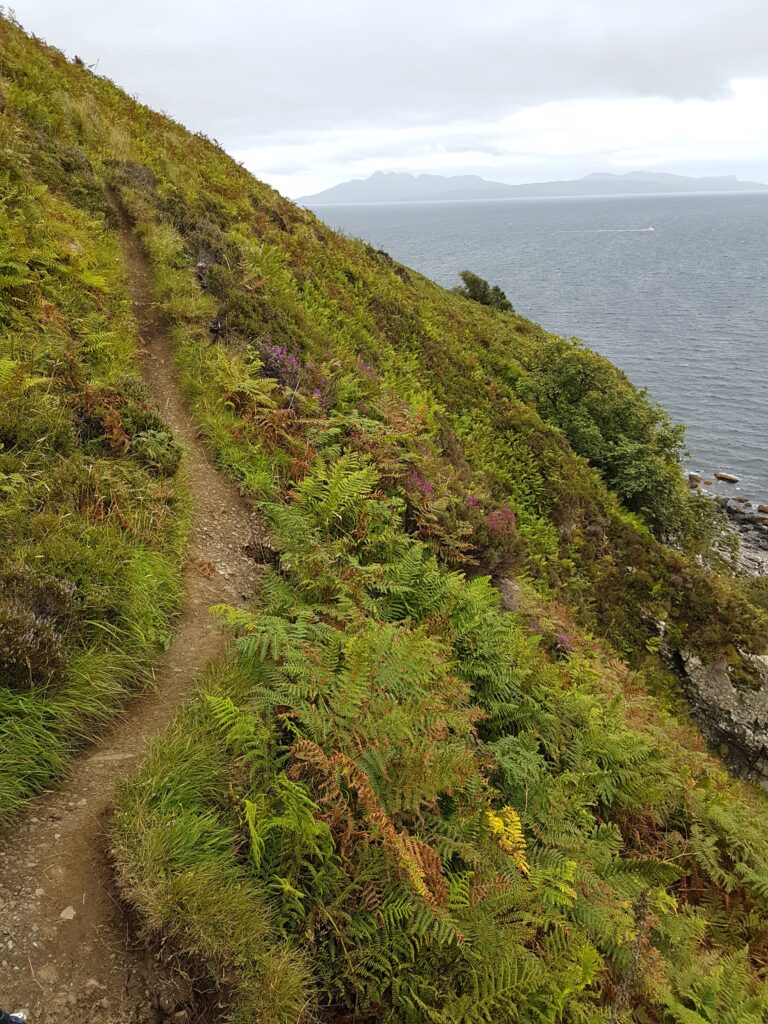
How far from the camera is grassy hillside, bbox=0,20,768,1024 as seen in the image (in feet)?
11.9

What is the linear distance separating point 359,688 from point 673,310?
314 ft

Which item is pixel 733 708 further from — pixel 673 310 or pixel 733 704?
pixel 673 310

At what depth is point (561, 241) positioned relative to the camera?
182m

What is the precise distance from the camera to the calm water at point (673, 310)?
47031 millimetres

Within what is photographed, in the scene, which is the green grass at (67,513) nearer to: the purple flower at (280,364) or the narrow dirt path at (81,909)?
the narrow dirt path at (81,909)

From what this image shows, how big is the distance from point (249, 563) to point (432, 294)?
76.3 ft

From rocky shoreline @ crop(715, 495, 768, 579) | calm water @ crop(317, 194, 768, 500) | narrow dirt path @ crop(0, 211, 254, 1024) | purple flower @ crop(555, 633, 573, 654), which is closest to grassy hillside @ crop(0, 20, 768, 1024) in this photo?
purple flower @ crop(555, 633, 573, 654)

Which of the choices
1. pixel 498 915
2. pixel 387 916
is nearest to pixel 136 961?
pixel 387 916

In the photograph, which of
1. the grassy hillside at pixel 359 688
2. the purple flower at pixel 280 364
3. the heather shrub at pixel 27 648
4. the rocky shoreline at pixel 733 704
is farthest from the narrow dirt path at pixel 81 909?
the rocky shoreline at pixel 733 704

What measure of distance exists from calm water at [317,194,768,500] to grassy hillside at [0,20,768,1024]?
114 feet

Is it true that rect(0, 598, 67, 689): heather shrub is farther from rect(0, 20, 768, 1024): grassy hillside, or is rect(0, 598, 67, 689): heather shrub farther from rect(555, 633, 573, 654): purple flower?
rect(555, 633, 573, 654): purple flower

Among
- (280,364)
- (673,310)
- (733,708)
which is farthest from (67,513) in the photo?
(673,310)

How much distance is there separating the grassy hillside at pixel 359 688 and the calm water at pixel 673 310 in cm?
3477

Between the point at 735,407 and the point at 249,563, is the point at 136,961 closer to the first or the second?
the point at 249,563
